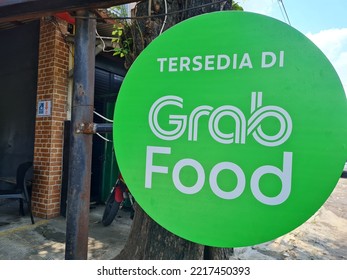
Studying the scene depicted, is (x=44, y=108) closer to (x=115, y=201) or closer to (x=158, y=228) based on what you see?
(x=115, y=201)

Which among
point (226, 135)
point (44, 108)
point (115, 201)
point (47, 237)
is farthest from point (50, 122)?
point (226, 135)

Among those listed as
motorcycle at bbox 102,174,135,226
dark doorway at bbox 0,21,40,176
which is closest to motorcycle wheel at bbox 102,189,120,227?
motorcycle at bbox 102,174,135,226

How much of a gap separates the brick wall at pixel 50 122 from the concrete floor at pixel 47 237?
0.38 metres

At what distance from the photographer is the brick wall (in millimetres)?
4918

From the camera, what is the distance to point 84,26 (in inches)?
68.5

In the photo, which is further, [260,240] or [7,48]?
[7,48]

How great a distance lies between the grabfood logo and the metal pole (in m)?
0.51

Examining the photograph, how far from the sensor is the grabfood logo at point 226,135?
4.15 ft

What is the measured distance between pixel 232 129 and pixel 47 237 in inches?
149

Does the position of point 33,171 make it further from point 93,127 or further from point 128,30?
point 93,127

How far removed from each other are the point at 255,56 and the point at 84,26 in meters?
1.06

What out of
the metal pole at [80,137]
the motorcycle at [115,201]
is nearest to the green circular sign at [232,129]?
the metal pole at [80,137]

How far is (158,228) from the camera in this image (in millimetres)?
2018
